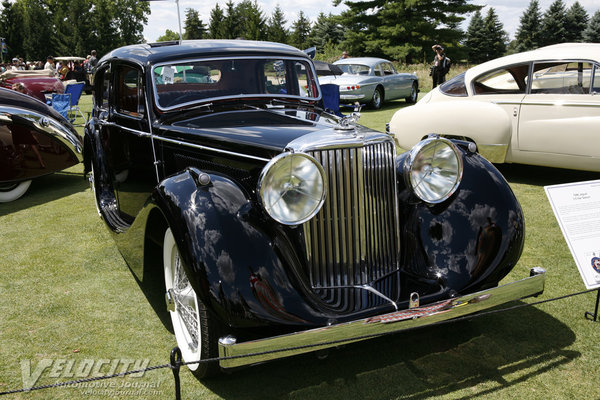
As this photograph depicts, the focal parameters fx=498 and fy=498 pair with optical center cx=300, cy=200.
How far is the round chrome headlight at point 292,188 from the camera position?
252 centimetres

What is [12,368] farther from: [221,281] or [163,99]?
[163,99]

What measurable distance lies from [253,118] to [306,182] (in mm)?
1072

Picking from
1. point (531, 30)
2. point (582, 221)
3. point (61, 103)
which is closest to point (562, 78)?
point (582, 221)

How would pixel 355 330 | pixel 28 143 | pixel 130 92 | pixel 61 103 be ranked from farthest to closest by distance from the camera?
pixel 61 103 < pixel 28 143 < pixel 130 92 < pixel 355 330

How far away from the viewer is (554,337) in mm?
3152

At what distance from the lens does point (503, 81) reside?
701 centimetres

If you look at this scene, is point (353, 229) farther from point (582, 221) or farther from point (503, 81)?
point (503, 81)

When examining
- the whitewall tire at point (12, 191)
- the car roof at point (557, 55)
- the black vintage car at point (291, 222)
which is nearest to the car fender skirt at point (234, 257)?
the black vintage car at point (291, 222)

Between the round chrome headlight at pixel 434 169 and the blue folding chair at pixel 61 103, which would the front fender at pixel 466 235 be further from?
the blue folding chair at pixel 61 103

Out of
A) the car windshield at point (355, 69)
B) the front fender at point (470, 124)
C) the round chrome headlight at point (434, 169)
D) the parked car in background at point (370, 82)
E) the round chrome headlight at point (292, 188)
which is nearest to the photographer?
the round chrome headlight at point (292, 188)

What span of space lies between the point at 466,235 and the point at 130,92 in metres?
2.93

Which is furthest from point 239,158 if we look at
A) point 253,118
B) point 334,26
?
point 334,26

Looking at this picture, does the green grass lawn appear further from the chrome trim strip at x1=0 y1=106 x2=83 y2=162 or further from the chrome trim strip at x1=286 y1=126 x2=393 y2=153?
the chrome trim strip at x1=0 y1=106 x2=83 y2=162

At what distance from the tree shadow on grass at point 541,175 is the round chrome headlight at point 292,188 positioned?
5.20m
